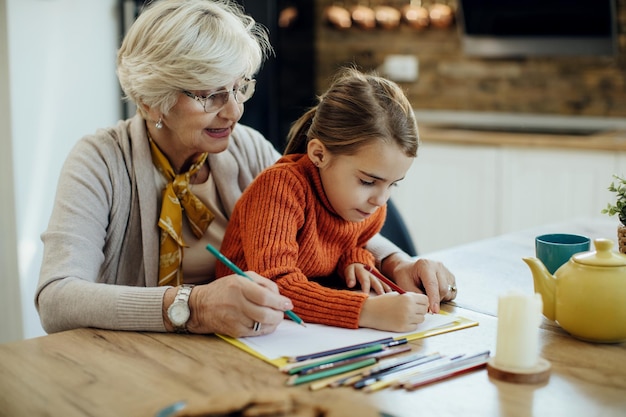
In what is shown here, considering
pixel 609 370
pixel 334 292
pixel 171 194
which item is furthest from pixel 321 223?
pixel 609 370

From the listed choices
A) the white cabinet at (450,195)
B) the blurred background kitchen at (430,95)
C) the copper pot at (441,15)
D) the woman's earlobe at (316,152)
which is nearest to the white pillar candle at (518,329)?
the woman's earlobe at (316,152)

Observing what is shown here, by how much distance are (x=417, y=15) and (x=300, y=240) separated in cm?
283

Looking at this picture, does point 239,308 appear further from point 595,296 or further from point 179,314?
point 595,296

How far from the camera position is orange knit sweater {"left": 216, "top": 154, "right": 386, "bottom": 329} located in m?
1.39

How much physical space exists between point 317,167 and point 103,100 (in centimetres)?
181

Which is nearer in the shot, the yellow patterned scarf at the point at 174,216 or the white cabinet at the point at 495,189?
the yellow patterned scarf at the point at 174,216

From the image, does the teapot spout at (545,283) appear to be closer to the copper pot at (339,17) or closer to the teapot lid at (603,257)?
the teapot lid at (603,257)

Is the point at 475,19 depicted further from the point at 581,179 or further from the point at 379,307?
the point at 379,307

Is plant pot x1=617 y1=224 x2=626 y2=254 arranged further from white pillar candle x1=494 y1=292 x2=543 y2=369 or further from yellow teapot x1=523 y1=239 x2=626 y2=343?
white pillar candle x1=494 y1=292 x2=543 y2=369

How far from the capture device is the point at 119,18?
10.4 ft

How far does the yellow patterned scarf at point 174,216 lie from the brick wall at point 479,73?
1.94m

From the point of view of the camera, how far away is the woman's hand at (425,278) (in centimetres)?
154

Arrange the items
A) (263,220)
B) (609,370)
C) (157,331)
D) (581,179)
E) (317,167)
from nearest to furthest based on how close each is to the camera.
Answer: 1. (609,370)
2. (157,331)
3. (263,220)
4. (317,167)
5. (581,179)

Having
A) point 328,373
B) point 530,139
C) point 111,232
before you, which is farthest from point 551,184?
point 328,373
